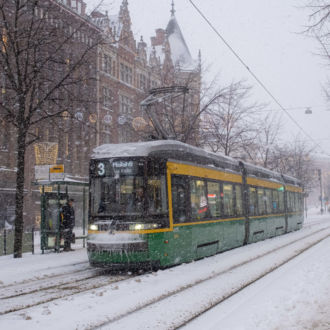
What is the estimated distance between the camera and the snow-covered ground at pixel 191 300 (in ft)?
19.8

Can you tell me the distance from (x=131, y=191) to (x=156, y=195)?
22.7 inches

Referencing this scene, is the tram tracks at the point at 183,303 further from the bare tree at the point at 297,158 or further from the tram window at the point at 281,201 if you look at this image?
the bare tree at the point at 297,158

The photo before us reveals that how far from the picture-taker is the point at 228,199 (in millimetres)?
15234

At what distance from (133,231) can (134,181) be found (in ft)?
3.69

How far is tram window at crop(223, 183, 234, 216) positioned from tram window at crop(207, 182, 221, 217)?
0.57 metres

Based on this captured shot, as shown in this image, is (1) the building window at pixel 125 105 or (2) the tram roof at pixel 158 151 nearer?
(2) the tram roof at pixel 158 151

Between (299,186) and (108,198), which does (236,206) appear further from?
(299,186)

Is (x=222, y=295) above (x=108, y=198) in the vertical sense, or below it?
below

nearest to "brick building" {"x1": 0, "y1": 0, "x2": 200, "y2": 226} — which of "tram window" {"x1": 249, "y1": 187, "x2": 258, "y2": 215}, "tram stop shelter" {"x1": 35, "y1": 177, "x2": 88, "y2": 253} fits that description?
"tram stop shelter" {"x1": 35, "y1": 177, "x2": 88, "y2": 253}

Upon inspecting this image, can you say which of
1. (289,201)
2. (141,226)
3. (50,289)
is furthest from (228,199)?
(289,201)

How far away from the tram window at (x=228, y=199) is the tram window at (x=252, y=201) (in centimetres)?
230

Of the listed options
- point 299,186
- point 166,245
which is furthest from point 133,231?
point 299,186

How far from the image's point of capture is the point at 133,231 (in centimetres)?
1056

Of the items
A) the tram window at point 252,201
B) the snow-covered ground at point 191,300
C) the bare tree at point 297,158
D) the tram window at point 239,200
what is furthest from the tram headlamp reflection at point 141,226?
the bare tree at point 297,158
